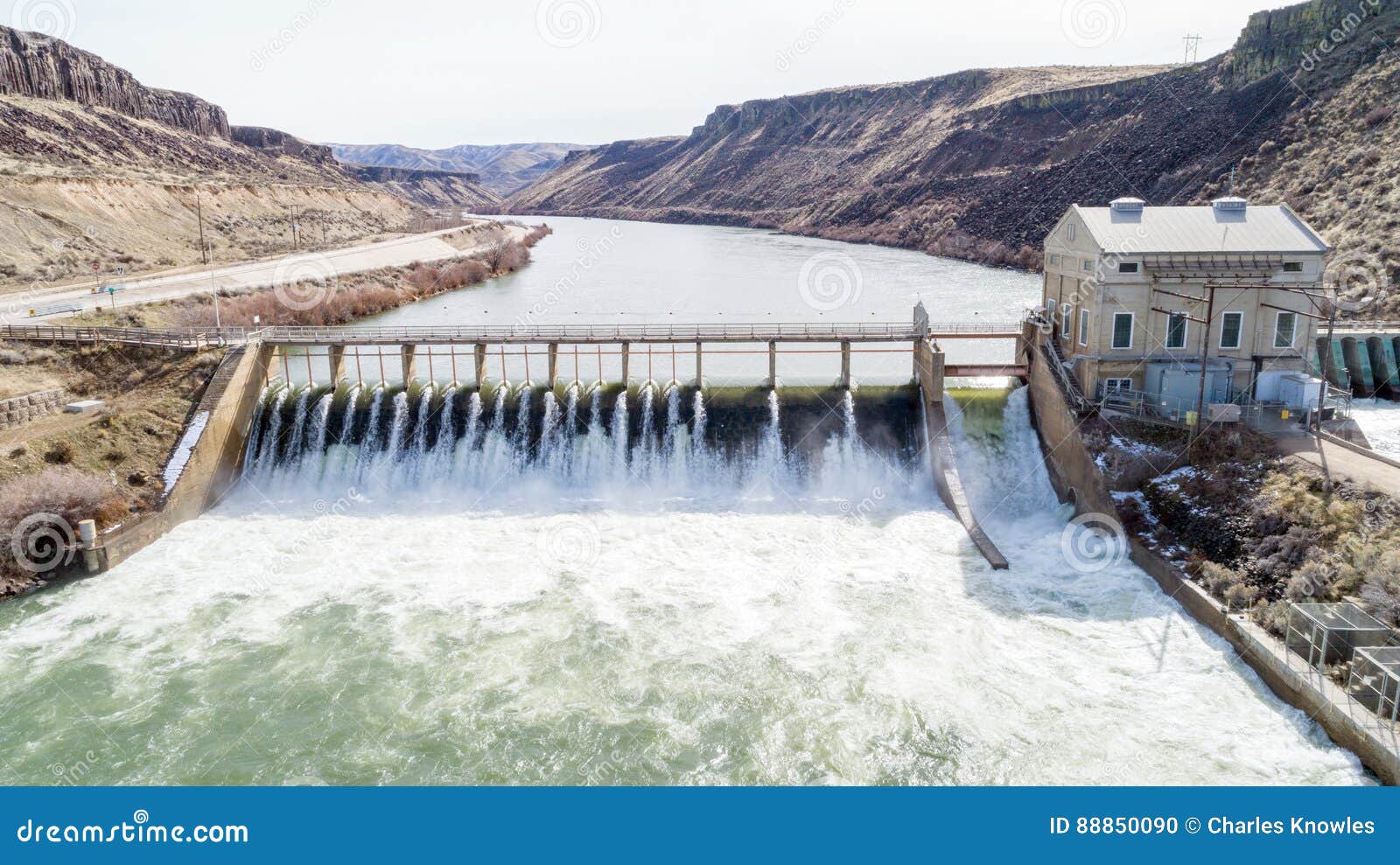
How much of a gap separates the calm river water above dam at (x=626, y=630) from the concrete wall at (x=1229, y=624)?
1.22 ft

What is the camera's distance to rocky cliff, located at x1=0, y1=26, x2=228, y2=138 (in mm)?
88125

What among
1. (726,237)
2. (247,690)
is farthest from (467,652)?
(726,237)

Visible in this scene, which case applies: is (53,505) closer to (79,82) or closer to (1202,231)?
(1202,231)

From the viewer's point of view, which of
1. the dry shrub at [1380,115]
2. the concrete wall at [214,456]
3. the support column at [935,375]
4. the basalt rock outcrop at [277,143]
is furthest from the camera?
the basalt rock outcrop at [277,143]

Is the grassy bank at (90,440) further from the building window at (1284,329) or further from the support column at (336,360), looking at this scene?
the building window at (1284,329)

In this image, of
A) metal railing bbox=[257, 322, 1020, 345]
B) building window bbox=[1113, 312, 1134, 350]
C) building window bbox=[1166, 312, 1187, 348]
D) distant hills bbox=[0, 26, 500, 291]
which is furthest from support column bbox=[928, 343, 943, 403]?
distant hills bbox=[0, 26, 500, 291]

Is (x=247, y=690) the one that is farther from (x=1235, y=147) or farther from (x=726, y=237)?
(x=726, y=237)

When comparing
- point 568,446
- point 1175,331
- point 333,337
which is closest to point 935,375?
point 1175,331

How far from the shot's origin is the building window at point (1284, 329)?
2866 centimetres

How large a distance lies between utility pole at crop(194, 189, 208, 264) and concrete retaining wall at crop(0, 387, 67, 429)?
3621cm

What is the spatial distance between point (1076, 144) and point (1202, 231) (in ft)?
258

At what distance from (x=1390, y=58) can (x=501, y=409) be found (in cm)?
6401


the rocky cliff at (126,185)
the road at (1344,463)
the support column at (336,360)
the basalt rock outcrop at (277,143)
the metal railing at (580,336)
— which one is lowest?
the road at (1344,463)

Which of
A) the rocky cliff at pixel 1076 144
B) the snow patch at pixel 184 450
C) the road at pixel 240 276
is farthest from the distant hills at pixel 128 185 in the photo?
the rocky cliff at pixel 1076 144
